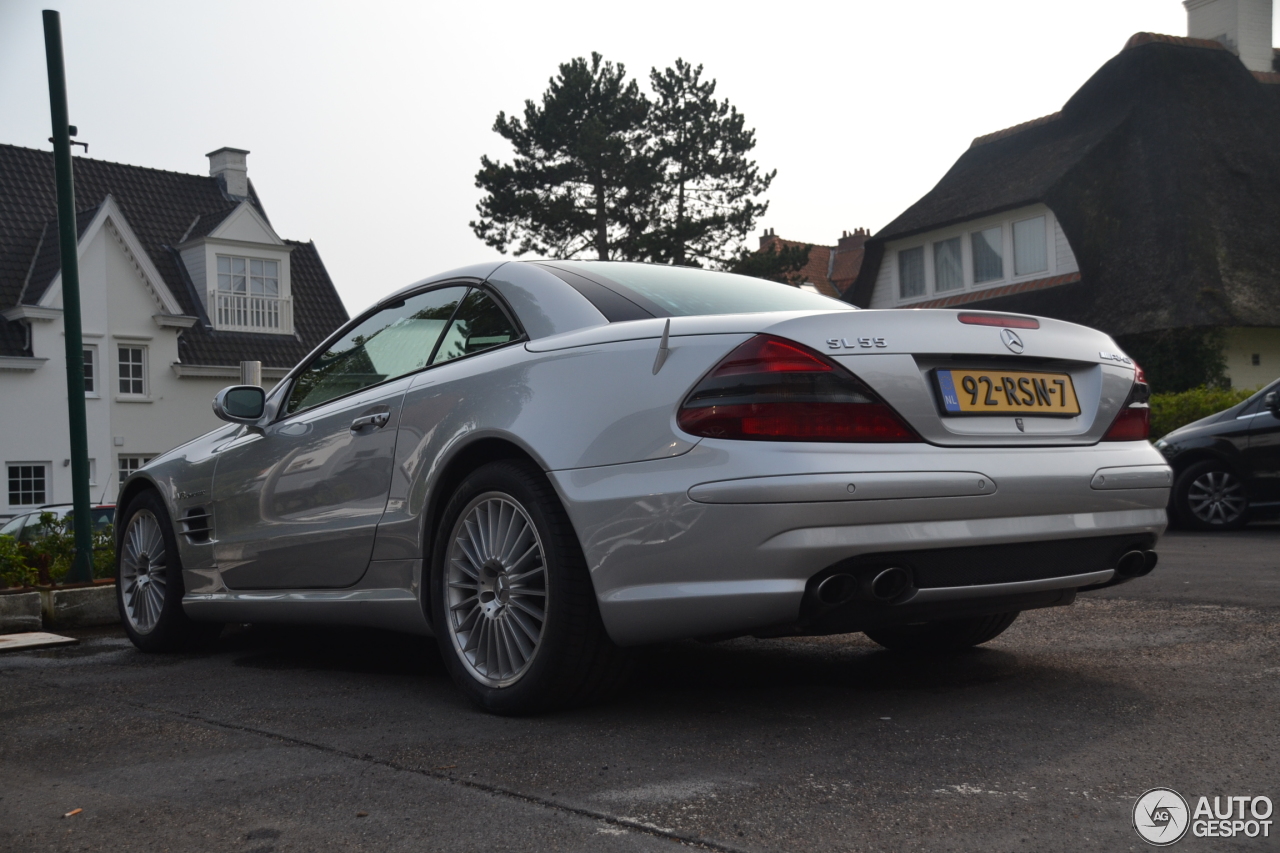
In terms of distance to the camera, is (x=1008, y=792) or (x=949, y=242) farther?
(x=949, y=242)

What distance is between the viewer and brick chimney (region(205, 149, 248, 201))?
36562 millimetres

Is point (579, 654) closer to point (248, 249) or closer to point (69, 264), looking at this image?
point (69, 264)

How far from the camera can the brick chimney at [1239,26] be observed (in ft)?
112

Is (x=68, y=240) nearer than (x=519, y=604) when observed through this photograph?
No

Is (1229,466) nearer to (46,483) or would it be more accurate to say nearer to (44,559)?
(44,559)

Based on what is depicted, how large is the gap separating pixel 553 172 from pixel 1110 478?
35.6m

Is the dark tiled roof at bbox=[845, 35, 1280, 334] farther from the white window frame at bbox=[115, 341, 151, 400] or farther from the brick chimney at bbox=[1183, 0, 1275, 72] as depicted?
the white window frame at bbox=[115, 341, 151, 400]

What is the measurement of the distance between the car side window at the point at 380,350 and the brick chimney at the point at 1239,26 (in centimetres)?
3445

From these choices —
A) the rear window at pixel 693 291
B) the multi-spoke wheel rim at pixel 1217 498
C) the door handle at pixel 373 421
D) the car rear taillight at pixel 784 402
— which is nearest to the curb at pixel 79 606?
the door handle at pixel 373 421

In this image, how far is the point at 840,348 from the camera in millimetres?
3432

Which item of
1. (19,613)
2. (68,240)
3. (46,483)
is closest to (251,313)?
(46,483)

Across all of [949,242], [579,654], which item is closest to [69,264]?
[579,654]

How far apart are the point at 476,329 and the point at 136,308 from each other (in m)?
29.8

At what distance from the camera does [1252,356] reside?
26625 millimetres
